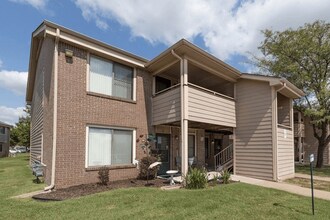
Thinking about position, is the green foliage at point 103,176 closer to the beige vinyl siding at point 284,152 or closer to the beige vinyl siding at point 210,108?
the beige vinyl siding at point 210,108

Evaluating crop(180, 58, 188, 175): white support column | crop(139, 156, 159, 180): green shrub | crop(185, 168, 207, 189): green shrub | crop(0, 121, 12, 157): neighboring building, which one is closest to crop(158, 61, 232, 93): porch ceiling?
crop(180, 58, 188, 175): white support column

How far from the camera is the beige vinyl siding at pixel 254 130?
37.2 ft

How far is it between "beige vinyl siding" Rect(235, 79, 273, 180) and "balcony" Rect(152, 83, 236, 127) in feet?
1.98

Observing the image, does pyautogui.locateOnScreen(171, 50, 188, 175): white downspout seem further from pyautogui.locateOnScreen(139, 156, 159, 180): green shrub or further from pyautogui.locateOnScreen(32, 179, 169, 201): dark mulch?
pyautogui.locateOnScreen(139, 156, 159, 180): green shrub

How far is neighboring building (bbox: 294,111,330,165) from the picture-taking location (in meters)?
23.6

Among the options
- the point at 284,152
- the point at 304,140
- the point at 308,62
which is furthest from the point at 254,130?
the point at 304,140

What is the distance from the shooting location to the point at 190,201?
6.77 metres

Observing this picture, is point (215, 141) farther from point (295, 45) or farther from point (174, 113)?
point (295, 45)

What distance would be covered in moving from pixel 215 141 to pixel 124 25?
9736mm

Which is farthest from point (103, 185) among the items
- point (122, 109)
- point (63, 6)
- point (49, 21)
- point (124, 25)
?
point (124, 25)

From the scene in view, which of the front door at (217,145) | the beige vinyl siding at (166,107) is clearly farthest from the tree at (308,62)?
the beige vinyl siding at (166,107)

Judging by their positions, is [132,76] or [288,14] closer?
[132,76]

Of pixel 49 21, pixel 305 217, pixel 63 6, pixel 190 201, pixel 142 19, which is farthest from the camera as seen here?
pixel 142 19

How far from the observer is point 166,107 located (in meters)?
11.0
